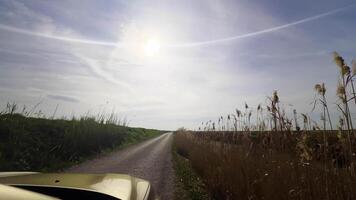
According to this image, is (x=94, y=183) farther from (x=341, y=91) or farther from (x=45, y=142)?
(x=45, y=142)

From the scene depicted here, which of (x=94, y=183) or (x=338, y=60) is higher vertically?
(x=338, y=60)

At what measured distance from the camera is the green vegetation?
43.0 ft

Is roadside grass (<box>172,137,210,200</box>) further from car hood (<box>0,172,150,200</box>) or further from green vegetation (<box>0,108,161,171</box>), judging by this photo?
car hood (<box>0,172,150,200</box>)

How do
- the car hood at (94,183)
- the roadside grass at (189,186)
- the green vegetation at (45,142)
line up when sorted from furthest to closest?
the green vegetation at (45,142) < the roadside grass at (189,186) < the car hood at (94,183)

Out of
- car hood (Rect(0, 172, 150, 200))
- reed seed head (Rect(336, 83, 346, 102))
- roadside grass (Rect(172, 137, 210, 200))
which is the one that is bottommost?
roadside grass (Rect(172, 137, 210, 200))

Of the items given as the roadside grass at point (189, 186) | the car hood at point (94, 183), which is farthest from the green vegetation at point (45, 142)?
the car hood at point (94, 183)

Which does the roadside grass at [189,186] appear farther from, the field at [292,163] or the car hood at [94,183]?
the car hood at [94,183]

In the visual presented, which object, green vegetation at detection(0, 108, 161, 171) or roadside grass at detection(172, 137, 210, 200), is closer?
roadside grass at detection(172, 137, 210, 200)

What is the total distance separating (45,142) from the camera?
1670 cm

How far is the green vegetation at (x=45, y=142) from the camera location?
1312 cm

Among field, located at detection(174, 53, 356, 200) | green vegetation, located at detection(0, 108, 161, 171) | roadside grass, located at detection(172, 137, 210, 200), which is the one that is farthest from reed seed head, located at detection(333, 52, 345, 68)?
green vegetation, located at detection(0, 108, 161, 171)

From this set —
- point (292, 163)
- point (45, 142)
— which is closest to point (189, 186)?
point (292, 163)

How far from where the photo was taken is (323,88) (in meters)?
5.10

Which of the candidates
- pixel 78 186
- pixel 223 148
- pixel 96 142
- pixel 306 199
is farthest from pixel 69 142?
pixel 78 186
